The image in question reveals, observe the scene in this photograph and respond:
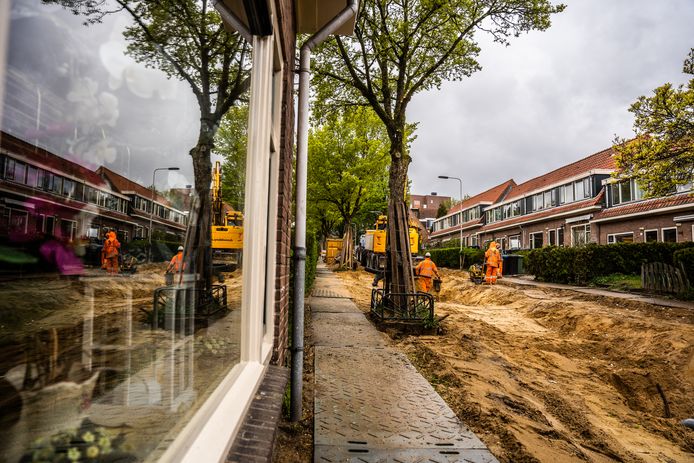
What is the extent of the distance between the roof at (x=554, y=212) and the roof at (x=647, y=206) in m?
0.89

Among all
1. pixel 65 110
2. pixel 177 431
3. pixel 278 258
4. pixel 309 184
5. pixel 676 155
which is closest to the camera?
pixel 65 110

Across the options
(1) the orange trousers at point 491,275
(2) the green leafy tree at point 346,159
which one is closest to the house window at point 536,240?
(2) the green leafy tree at point 346,159

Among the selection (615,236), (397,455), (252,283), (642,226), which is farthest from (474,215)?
(252,283)

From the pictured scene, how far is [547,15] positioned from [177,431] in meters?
10.2

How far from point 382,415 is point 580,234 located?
26.8 m

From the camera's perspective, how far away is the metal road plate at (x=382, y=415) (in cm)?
285

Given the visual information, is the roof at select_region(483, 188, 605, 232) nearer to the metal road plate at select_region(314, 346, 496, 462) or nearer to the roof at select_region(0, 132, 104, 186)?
the metal road plate at select_region(314, 346, 496, 462)

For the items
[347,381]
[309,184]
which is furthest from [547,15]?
[309,184]

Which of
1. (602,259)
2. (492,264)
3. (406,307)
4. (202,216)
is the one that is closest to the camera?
(202,216)

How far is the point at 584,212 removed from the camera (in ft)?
83.5

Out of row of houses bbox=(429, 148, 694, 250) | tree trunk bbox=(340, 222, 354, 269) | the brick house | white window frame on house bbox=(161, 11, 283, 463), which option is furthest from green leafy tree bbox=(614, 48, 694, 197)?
the brick house

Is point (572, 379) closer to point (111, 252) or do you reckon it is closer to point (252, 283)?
point (252, 283)

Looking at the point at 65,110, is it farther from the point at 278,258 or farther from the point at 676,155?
the point at 676,155

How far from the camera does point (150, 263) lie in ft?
3.80
